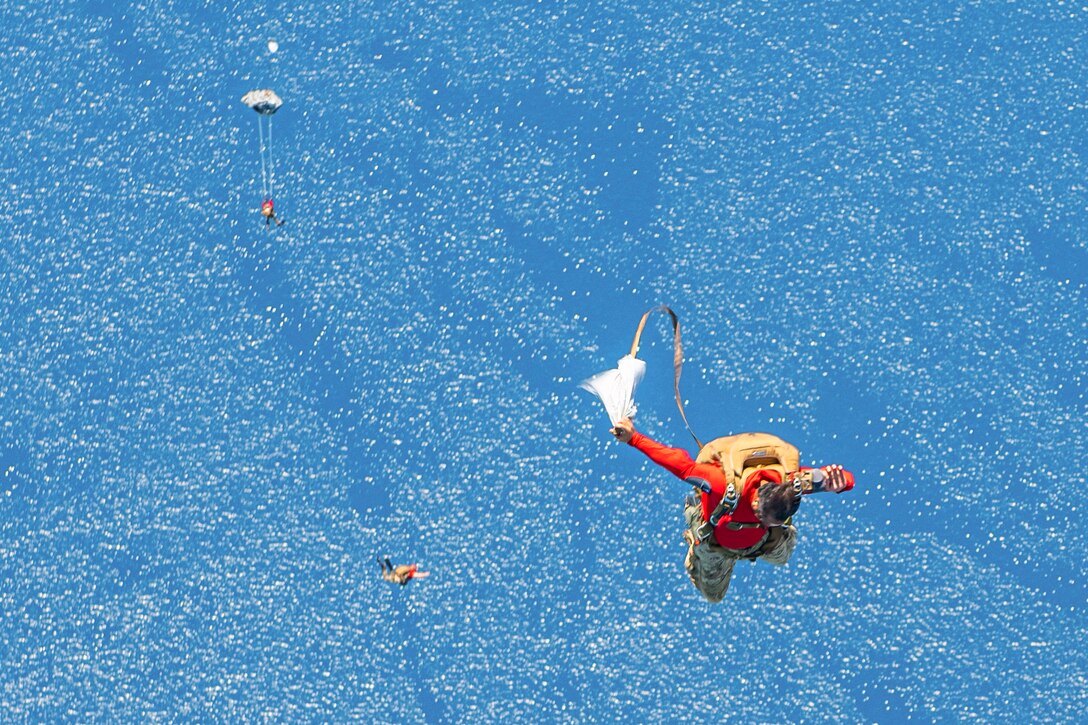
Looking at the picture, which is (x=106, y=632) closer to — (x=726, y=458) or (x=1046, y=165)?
(x=726, y=458)

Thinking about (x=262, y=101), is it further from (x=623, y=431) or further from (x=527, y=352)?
(x=623, y=431)

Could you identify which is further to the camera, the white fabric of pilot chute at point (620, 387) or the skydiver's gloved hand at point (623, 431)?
the white fabric of pilot chute at point (620, 387)

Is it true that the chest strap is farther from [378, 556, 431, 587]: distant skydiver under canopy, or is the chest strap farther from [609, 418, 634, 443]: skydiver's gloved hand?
[378, 556, 431, 587]: distant skydiver under canopy

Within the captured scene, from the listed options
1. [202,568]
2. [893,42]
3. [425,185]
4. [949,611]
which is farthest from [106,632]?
[893,42]

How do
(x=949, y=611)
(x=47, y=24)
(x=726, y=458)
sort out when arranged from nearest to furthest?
(x=726, y=458) → (x=949, y=611) → (x=47, y=24)

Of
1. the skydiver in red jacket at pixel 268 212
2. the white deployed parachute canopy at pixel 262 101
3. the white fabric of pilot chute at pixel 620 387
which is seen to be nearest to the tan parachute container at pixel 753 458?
the white fabric of pilot chute at pixel 620 387

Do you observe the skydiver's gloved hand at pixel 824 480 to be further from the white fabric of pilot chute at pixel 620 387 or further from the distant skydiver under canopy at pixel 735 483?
the white fabric of pilot chute at pixel 620 387
